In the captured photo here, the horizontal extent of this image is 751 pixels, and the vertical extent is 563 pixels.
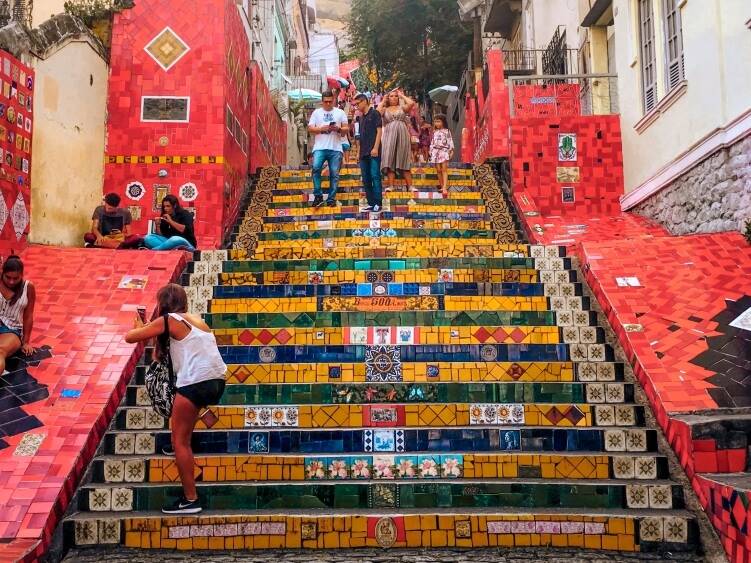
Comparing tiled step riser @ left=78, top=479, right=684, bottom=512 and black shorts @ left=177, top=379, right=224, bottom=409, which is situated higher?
black shorts @ left=177, top=379, right=224, bottom=409

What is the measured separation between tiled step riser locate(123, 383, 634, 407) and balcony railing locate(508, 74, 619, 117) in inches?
300

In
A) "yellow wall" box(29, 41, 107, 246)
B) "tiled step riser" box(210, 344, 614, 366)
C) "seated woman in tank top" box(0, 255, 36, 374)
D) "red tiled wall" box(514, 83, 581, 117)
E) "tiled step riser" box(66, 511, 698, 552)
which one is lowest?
"tiled step riser" box(66, 511, 698, 552)

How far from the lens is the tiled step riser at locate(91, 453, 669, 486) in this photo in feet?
15.5

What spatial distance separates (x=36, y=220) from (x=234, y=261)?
88.1 inches

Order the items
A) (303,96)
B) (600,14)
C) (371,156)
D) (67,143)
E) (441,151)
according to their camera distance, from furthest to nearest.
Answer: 1. (303,96)
2. (600,14)
3. (441,151)
4. (371,156)
5. (67,143)

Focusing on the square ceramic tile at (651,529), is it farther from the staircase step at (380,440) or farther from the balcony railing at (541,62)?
the balcony railing at (541,62)

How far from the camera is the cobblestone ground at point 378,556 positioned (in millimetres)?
4129

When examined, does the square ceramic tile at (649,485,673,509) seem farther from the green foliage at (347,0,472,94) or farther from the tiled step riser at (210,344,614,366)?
the green foliage at (347,0,472,94)

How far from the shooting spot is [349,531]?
14.2ft

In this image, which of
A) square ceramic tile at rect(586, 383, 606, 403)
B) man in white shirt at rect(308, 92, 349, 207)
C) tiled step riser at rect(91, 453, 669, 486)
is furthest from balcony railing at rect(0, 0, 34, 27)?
square ceramic tile at rect(586, 383, 606, 403)

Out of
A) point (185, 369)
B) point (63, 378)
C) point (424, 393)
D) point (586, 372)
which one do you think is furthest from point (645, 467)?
point (63, 378)

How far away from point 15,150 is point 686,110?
24.1ft

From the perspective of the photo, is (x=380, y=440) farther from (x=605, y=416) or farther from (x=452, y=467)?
(x=605, y=416)

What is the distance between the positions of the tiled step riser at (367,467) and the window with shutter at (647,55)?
257 inches
